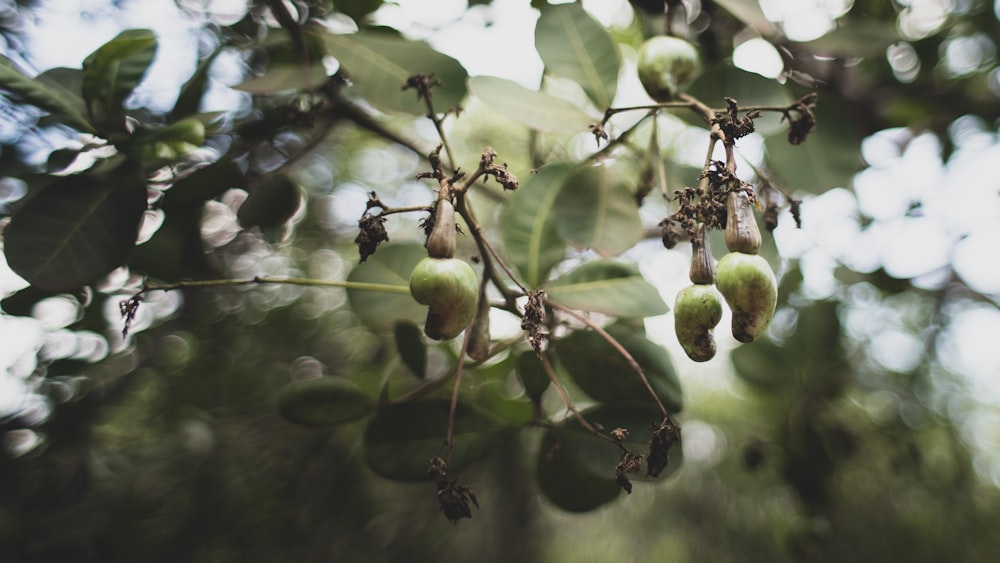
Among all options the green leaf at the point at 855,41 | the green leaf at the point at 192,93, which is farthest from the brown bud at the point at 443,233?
the green leaf at the point at 855,41

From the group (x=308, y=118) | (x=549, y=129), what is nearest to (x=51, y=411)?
(x=308, y=118)

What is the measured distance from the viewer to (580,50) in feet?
3.11

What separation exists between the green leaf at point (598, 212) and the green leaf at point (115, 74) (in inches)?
23.5

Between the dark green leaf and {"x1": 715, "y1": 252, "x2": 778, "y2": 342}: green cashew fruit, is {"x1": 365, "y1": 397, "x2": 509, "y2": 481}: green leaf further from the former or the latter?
{"x1": 715, "y1": 252, "x2": 778, "y2": 342}: green cashew fruit

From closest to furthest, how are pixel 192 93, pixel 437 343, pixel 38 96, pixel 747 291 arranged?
pixel 747 291, pixel 38 96, pixel 192 93, pixel 437 343

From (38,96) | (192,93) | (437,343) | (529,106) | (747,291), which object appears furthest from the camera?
(437,343)

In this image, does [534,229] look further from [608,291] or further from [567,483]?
[567,483]

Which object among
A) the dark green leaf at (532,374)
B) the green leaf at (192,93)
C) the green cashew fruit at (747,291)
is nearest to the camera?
the green cashew fruit at (747,291)

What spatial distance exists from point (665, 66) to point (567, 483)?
1.96 ft

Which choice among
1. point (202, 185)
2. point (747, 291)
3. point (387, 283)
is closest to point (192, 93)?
point (202, 185)

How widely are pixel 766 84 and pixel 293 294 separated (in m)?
1.63

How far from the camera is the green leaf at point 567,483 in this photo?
2.95ft

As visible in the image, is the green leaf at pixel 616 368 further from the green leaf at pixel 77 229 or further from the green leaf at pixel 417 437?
the green leaf at pixel 77 229

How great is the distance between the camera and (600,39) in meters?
0.95
